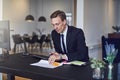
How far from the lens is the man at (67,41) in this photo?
2697mm

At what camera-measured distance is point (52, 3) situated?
39.1 ft

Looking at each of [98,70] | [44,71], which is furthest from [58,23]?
[98,70]

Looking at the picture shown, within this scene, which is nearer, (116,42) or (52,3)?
(116,42)

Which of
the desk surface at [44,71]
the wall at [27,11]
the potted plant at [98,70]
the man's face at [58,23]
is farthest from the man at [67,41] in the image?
the wall at [27,11]

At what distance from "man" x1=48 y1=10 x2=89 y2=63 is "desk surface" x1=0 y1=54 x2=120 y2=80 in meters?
0.25

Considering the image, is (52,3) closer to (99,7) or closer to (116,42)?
(99,7)

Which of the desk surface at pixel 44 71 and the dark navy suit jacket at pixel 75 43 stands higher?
the dark navy suit jacket at pixel 75 43

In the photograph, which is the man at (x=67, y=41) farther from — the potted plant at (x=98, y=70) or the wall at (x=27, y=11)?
the wall at (x=27, y=11)

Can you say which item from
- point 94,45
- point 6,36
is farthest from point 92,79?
point 94,45

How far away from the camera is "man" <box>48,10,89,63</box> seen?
2697 mm

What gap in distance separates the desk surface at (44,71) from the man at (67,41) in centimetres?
25

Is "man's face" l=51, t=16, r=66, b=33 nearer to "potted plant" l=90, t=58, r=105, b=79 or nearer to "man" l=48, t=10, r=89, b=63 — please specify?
"man" l=48, t=10, r=89, b=63

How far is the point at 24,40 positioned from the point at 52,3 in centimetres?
276

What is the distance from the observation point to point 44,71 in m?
2.27
